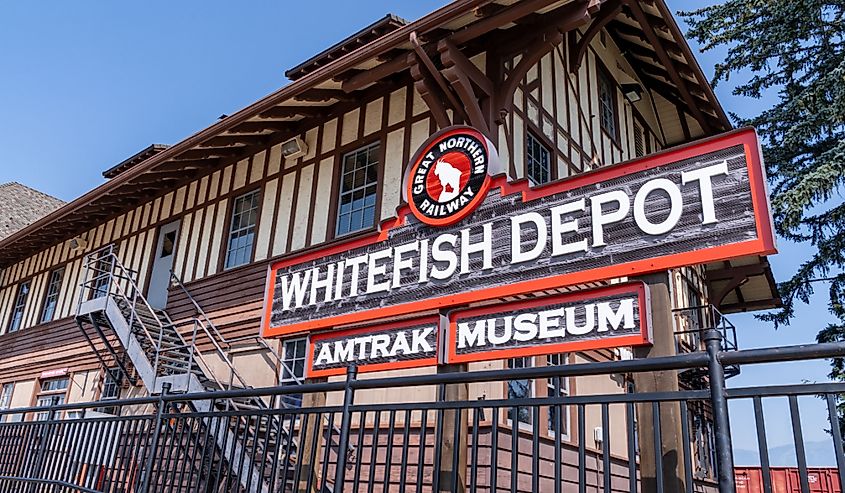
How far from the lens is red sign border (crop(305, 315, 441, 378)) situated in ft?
15.7

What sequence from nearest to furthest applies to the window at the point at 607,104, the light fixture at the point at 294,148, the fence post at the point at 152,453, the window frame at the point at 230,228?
the fence post at the point at 152,453
the light fixture at the point at 294,148
the window frame at the point at 230,228
the window at the point at 607,104

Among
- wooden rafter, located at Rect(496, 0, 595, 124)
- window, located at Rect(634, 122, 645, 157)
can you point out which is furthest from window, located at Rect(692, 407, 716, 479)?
wooden rafter, located at Rect(496, 0, 595, 124)

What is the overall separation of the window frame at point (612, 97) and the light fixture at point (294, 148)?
6.13 meters

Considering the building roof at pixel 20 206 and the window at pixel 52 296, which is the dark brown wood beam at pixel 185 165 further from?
the building roof at pixel 20 206

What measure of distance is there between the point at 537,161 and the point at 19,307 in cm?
1638

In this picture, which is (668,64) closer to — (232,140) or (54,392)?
(232,140)

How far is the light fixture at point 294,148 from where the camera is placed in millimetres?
11742

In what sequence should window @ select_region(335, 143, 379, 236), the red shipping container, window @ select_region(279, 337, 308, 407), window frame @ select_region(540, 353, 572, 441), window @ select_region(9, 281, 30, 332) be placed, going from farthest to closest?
window @ select_region(9, 281, 30, 332) < the red shipping container < window @ select_region(335, 143, 379, 236) < window @ select_region(279, 337, 308, 407) < window frame @ select_region(540, 353, 572, 441)

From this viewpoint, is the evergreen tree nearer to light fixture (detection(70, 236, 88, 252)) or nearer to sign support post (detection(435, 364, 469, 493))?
sign support post (detection(435, 364, 469, 493))

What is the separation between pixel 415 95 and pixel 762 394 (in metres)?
8.58

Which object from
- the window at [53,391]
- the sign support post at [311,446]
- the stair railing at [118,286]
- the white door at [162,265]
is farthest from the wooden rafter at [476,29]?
the window at [53,391]

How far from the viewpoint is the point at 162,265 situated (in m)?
14.1

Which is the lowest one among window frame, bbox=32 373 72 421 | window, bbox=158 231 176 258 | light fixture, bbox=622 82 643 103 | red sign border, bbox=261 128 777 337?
red sign border, bbox=261 128 777 337

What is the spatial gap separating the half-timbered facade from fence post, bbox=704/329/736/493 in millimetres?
4729
